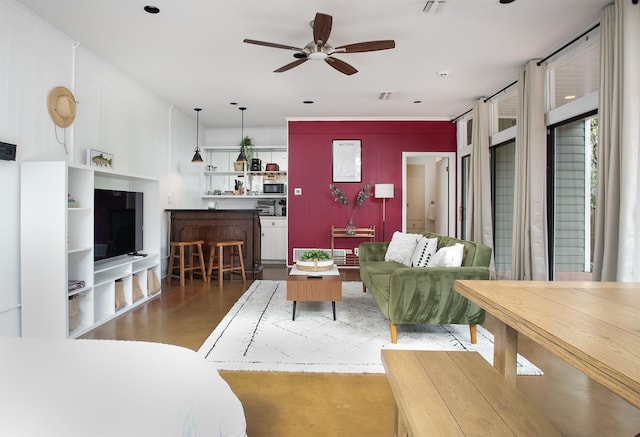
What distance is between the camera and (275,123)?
765 cm

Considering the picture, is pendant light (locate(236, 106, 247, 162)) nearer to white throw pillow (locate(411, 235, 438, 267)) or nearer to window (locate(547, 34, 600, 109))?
white throw pillow (locate(411, 235, 438, 267))

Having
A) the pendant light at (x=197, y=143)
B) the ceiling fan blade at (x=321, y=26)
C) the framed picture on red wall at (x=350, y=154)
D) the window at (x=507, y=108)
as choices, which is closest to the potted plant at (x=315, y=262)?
the ceiling fan blade at (x=321, y=26)

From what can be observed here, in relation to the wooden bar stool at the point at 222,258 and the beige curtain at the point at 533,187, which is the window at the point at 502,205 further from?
the wooden bar stool at the point at 222,258

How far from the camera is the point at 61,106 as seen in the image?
3.63 meters

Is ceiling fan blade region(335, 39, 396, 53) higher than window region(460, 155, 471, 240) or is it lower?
higher

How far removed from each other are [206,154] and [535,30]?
21.0ft

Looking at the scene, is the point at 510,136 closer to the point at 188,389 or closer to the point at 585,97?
the point at 585,97

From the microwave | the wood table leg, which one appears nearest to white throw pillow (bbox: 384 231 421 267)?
the wood table leg

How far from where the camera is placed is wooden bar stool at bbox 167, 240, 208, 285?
541cm

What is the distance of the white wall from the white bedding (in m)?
2.24

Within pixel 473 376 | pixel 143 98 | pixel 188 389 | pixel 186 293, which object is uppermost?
pixel 143 98

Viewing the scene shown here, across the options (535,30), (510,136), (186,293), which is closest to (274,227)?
(186,293)

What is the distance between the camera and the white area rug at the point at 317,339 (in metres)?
Result: 2.65

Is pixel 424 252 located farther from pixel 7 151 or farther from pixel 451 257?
pixel 7 151
